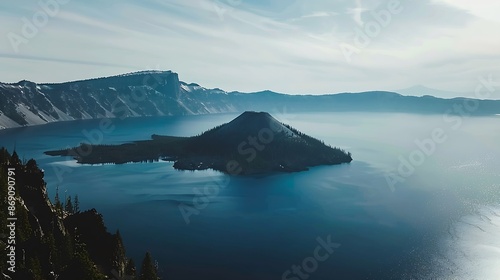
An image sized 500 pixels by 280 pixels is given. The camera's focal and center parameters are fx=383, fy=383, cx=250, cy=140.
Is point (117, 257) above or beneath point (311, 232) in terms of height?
above

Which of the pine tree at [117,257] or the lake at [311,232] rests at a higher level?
the pine tree at [117,257]

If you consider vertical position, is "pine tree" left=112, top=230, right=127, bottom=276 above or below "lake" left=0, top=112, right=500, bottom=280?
above

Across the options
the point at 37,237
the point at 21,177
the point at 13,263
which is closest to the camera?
the point at 13,263

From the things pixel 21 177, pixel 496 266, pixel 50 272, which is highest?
pixel 21 177

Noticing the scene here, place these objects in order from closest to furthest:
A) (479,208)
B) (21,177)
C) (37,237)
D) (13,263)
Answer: (13,263)
(37,237)
(21,177)
(479,208)

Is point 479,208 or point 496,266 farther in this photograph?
point 479,208

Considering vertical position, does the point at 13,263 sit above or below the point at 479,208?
above

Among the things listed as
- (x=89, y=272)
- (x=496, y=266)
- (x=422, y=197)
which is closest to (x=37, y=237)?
(x=89, y=272)

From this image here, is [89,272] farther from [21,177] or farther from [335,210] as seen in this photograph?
[335,210]

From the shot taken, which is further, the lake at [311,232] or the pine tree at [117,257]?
the lake at [311,232]

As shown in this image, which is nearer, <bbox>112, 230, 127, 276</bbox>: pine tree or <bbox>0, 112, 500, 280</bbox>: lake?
<bbox>112, 230, 127, 276</bbox>: pine tree

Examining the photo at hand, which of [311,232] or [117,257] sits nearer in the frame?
[117,257]
